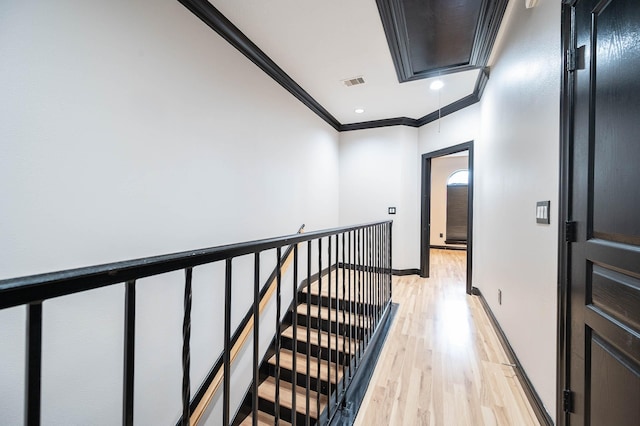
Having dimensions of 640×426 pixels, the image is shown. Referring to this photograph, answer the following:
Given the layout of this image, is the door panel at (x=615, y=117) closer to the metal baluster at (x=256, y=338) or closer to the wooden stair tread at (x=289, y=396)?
the metal baluster at (x=256, y=338)

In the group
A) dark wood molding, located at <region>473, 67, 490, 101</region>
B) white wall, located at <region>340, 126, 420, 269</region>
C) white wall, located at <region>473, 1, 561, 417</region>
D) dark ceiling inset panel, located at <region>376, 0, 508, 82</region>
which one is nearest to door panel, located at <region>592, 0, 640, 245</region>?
white wall, located at <region>473, 1, 561, 417</region>

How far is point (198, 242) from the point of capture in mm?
1975

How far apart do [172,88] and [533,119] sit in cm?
233

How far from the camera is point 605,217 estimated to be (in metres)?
1.00

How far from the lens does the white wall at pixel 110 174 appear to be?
1.14 metres

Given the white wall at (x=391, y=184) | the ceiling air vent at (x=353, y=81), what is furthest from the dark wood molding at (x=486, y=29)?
the white wall at (x=391, y=184)

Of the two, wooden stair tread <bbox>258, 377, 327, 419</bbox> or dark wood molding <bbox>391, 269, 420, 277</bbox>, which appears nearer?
wooden stair tread <bbox>258, 377, 327, 419</bbox>

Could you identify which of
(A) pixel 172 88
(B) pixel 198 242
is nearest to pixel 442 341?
(B) pixel 198 242

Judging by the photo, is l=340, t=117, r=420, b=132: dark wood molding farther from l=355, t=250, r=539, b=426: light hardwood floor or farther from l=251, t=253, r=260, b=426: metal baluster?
l=251, t=253, r=260, b=426: metal baluster

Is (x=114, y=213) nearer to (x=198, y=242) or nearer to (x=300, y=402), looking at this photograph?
(x=198, y=242)

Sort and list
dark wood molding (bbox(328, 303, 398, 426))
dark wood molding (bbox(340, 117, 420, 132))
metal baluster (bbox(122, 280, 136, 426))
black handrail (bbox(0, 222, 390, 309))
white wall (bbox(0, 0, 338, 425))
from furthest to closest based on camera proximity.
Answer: dark wood molding (bbox(340, 117, 420, 132)) → dark wood molding (bbox(328, 303, 398, 426)) → white wall (bbox(0, 0, 338, 425)) → metal baluster (bbox(122, 280, 136, 426)) → black handrail (bbox(0, 222, 390, 309))

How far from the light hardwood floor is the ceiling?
2.66 meters

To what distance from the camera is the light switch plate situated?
1.46 m

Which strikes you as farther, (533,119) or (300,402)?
(300,402)
